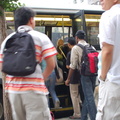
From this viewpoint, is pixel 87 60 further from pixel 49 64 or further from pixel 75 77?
pixel 49 64

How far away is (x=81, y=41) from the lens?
4809 millimetres

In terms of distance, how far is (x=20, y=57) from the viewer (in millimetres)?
2340

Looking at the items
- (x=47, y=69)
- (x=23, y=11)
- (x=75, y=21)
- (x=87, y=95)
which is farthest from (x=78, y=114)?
(x=23, y=11)

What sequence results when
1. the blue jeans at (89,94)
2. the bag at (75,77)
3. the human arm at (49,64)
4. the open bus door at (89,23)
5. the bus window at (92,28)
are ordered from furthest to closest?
the bus window at (92,28), the open bus door at (89,23), the bag at (75,77), the blue jeans at (89,94), the human arm at (49,64)

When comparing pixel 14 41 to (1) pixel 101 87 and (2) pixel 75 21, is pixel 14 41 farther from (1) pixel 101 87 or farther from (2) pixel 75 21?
(2) pixel 75 21

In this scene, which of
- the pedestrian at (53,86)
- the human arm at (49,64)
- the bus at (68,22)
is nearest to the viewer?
the human arm at (49,64)

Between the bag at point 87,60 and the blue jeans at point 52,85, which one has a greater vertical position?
the bag at point 87,60

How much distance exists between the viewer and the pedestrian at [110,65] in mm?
2214

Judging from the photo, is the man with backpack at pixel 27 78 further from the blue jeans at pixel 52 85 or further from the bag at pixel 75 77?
the blue jeans at pixel 52 85

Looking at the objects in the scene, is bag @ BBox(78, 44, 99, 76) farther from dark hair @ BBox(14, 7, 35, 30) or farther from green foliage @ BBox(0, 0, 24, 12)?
dark hair @ BBox(14, 7, 35, 30)

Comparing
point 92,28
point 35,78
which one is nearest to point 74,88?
point 92,28

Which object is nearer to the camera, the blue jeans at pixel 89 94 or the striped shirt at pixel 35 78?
the striped shirt at pixel 35 78

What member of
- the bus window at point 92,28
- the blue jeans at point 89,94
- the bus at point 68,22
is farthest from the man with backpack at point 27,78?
the bus window at point 92,28

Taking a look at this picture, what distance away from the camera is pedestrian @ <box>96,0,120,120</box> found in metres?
2.21
